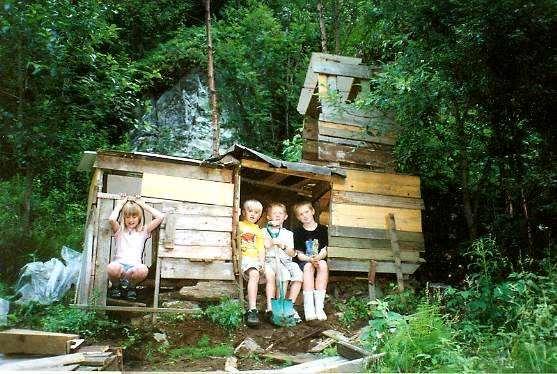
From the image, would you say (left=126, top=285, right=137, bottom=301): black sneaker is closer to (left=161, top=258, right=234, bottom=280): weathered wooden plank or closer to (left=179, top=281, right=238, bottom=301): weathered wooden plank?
(left=161, top=258, right=234, bottom=280): weathered wooden plank

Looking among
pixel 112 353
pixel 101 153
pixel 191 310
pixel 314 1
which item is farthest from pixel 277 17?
pixel 112 353

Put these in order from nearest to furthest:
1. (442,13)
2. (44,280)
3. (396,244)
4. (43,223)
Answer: (442,13)
(44,280)
(396,244)
(43,223)

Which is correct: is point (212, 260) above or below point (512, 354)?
above

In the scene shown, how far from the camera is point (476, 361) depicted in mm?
4523

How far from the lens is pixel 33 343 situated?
5.12 metres

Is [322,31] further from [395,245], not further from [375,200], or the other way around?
[395,245]

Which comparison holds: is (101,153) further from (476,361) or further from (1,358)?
(476,361)

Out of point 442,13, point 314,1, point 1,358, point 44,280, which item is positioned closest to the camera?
point 1,358

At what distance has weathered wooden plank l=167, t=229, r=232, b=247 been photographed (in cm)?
804

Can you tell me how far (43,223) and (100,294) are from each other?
17.8 feet

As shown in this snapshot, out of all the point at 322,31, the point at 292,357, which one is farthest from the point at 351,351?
the point at 322,31

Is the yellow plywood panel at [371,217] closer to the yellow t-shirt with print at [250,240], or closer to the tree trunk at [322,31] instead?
the yellow t-shirt with print at [250,240]

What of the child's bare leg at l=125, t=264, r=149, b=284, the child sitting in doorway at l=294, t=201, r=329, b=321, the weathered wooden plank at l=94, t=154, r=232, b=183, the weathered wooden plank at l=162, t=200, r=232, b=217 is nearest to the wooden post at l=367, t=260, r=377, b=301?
the child sitting in doorway at l=294, t=201, r=329, b=321

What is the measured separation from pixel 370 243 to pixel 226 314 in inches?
134
